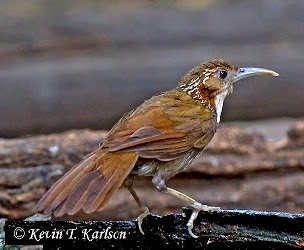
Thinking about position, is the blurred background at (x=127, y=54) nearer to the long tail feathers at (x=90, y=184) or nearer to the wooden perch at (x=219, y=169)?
the wooden perch at (x=219, y=169)

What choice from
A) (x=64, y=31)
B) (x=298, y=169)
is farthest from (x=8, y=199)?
(x=64, y=31)

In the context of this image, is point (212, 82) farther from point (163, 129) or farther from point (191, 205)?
point (191, 205)

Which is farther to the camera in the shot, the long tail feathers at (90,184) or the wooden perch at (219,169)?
the wooden perch at (219,169)

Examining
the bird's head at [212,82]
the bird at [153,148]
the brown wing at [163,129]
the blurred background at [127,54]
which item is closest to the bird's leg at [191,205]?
the bird at [153,148]

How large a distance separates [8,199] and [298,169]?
6.25 feet

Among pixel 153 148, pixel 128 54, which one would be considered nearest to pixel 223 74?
pixel 153 148

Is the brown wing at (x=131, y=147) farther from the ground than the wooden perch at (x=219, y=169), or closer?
farther from the ground

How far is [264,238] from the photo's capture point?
4.31 m

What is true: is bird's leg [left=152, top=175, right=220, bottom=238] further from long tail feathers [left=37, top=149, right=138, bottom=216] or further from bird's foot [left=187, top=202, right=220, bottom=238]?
long tail feathers [left=37, top=149, right=138, bottom=216]

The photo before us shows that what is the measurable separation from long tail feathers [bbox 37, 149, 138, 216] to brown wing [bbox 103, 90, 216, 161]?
0.22 ft

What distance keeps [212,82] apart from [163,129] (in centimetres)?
64

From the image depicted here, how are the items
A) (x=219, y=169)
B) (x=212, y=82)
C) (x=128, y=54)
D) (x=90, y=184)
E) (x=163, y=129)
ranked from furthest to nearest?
(x=128, y=54) → (x=219, y=169) → (x=212, y=82) → (x=163, y=129) → (x=90, y=184)

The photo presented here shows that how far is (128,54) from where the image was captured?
7.91 metres

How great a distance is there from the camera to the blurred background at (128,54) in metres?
7.84
